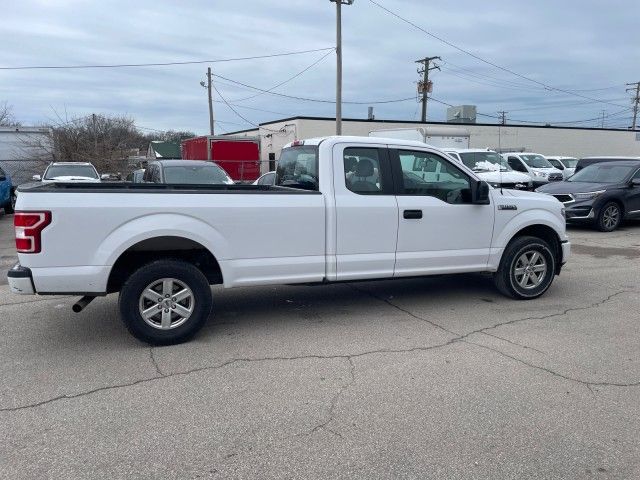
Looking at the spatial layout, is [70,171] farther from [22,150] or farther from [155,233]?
[155,233]

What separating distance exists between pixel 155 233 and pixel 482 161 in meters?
15.8

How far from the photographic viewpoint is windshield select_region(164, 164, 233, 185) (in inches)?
462

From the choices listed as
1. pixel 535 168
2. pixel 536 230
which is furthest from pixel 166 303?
pixel 535 168

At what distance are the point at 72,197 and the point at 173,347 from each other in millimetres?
1583

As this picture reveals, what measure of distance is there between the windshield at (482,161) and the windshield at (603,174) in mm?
4216

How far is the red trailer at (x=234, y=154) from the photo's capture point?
26.5 meters

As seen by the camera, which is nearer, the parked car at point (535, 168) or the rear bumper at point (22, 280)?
the rear bumper at point (22, 280)

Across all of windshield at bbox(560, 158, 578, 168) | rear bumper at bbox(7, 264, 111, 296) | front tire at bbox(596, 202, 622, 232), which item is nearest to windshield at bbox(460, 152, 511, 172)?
front tire at bbox(596, 202, 622, 232)

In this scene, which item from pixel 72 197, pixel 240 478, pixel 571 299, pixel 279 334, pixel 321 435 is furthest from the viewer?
pixel 571 299

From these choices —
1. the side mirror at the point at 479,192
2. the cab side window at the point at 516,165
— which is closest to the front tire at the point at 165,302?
the side mirror at the point at 479,192

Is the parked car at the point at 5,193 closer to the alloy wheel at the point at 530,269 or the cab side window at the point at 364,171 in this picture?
the cab side window at the point at 364,171

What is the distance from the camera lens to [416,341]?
16.6 feet

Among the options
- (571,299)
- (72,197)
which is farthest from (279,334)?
(571,299)

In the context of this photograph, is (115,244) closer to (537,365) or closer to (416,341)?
(416,341)
